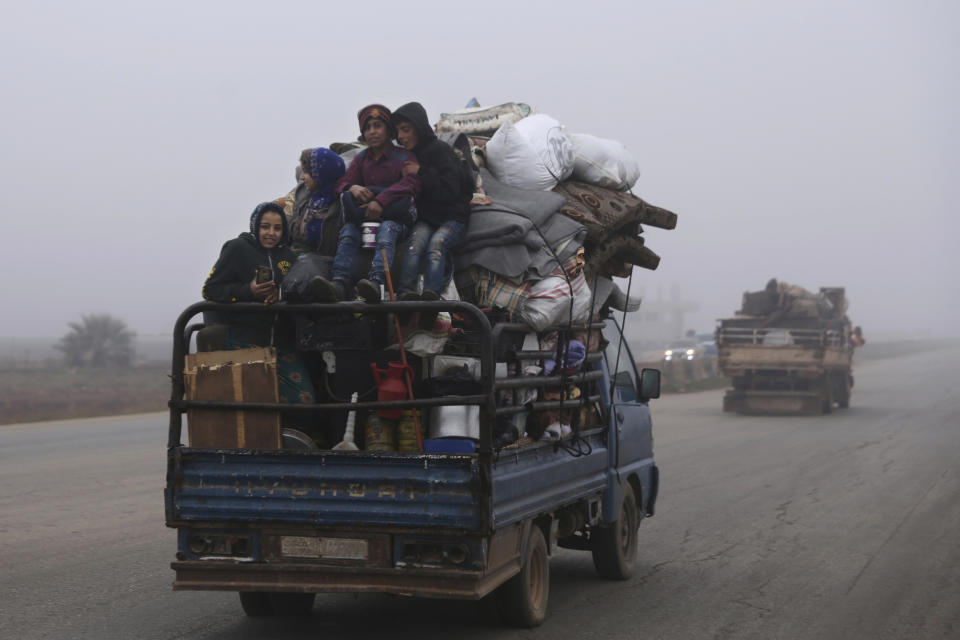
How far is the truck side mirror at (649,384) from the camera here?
8.55 m

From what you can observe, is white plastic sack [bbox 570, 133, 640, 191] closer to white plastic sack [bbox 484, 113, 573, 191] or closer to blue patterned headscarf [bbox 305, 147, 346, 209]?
white plastic sack [bbox 484, 113, 573, 191]

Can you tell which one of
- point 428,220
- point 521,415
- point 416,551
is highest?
point 428,220

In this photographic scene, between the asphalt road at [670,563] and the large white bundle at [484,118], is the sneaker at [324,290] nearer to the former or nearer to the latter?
the asphalt road at [670,563]

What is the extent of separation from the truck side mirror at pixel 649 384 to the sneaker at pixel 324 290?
3.28 m

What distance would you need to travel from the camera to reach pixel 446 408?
5.85 m

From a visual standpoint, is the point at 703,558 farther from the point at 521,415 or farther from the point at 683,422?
the point at 683,422

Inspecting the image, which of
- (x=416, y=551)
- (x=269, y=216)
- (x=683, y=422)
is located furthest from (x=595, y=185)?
(x=683, y=422)

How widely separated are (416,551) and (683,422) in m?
19.9

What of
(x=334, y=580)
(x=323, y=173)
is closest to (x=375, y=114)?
(x=323, y=173)

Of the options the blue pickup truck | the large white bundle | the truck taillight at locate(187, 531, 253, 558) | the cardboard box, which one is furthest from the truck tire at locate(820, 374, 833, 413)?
the truck taillight at locate(187, 531, 253, 558)

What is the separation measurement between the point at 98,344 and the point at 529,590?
82081 millimetres

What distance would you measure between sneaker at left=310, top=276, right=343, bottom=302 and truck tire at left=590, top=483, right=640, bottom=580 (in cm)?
308

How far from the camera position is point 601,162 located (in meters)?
8.28

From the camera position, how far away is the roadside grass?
97.0 ft
